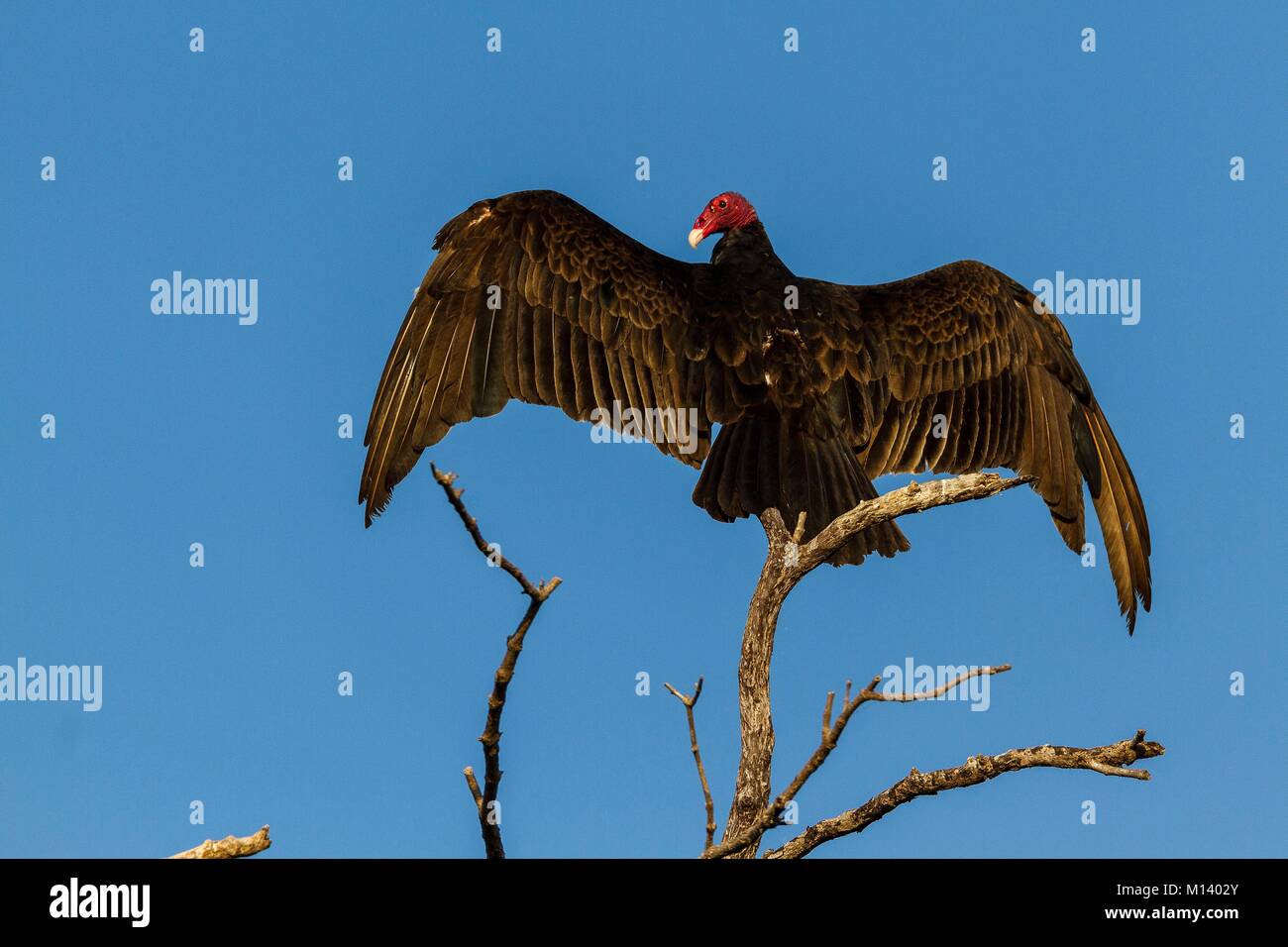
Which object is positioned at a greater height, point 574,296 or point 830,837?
point 574,296

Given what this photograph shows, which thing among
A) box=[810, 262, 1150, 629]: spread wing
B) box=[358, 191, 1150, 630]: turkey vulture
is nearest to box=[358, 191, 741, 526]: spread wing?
box=[358, 191, 1150, 630]: turkey vulture

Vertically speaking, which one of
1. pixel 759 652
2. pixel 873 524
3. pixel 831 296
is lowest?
pixel 759 652

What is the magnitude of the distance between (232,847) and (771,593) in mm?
2227

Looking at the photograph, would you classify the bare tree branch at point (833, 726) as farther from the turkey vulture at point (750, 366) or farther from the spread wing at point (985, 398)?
the spread wing at point (985, 398)

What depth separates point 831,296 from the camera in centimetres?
668

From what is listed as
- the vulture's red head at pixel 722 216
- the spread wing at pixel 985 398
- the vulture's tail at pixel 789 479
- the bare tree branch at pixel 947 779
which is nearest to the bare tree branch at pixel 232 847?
the bare tree branch at pixel 947 779

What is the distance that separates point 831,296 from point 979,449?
1328mm

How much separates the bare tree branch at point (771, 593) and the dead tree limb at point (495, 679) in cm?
98

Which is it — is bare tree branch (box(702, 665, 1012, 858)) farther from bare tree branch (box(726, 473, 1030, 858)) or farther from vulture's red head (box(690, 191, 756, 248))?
vulture's red head (box(690, 191, 756, 248))

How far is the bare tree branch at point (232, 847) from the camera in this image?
330 cm

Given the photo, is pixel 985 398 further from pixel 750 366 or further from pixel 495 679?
pixel 495 679
